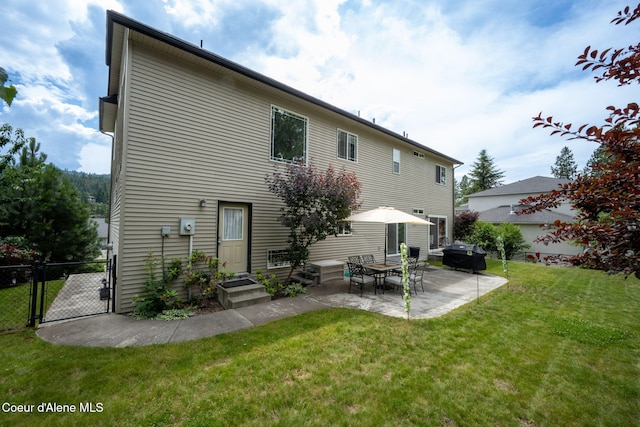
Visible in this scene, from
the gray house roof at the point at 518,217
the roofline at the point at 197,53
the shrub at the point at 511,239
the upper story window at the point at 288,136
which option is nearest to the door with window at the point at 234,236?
the upper story window at the point at 288,136

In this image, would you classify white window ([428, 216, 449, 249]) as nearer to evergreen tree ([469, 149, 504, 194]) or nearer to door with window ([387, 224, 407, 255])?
door with window ([387, 224, 407, 255])

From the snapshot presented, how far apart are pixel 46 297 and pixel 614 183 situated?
9.98 metres

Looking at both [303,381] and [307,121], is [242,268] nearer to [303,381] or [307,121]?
[303,381]

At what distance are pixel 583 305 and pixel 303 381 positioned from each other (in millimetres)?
7623

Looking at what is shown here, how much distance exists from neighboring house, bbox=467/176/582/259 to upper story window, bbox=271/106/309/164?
1912 centimetres

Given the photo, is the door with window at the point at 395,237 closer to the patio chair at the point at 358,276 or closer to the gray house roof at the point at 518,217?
the patio chair at the point at 358,276

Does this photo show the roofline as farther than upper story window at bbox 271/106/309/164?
No

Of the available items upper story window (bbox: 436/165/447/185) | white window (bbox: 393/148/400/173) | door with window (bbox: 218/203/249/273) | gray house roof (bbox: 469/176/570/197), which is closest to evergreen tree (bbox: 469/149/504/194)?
gray house roof (bbox: 469/176/570/197)

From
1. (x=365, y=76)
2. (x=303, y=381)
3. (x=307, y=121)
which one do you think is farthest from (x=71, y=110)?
(x=303, y=381)

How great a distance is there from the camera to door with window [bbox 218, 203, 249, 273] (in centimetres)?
676

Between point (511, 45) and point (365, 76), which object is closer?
point (511, 45)

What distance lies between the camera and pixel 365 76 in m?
10.2

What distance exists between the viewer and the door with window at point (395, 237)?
38.7 ft

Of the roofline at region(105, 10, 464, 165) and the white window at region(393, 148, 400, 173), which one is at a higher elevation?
the roofline at region(105, 10, 464, 165)
